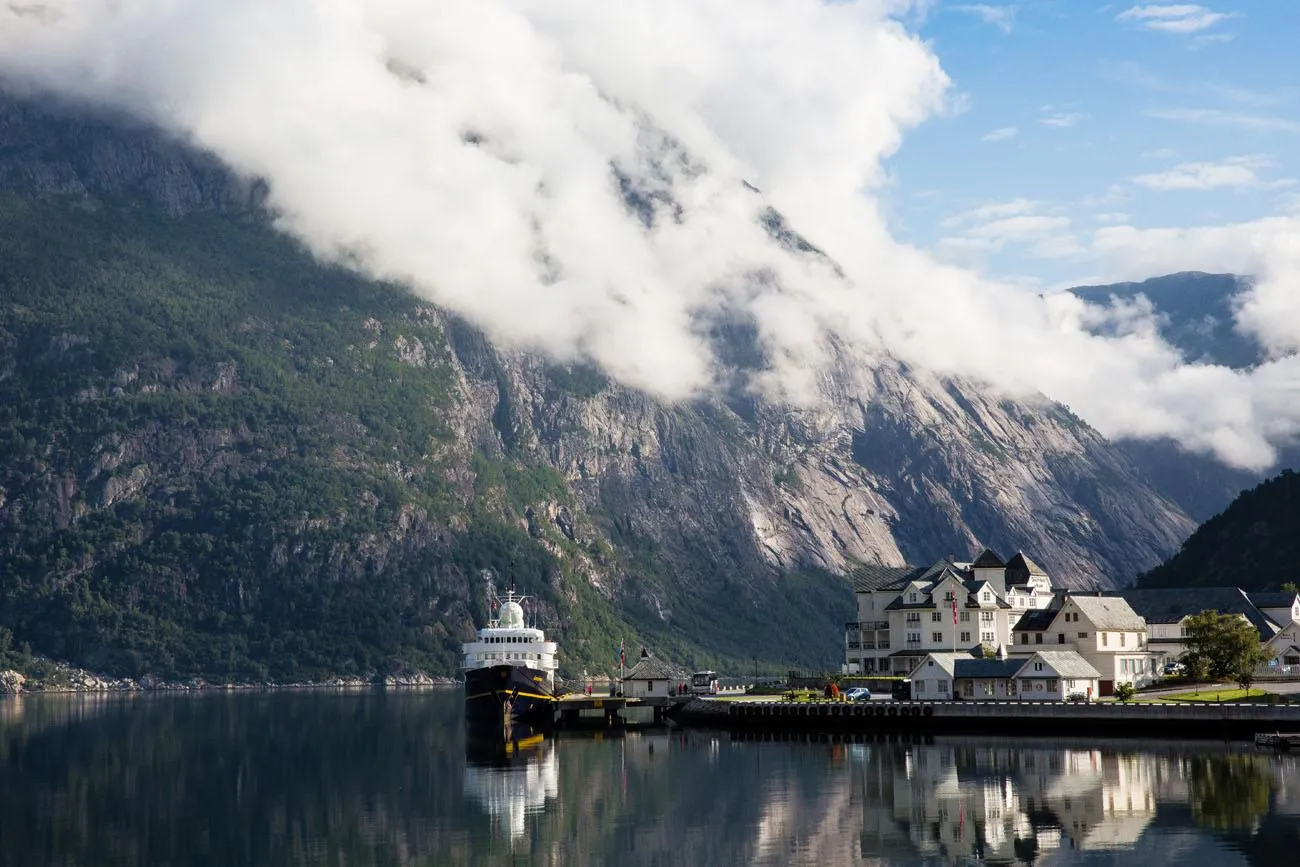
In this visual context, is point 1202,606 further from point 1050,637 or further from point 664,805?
point 664,805

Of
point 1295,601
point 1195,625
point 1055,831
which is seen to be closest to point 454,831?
point 1055,831

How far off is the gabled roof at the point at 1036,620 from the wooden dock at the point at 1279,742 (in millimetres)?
57073

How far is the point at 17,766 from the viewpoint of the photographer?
13488 centimetres

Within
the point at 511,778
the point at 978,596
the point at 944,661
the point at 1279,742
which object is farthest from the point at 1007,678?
the point at 511,778

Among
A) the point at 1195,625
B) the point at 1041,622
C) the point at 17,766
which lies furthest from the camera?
the point at 1041,622

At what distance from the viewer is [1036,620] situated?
18875 cm

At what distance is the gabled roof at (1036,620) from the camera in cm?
18575

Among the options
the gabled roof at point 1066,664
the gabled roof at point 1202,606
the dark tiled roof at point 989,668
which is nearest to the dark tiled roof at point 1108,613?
the gabled roof at point 1202,606

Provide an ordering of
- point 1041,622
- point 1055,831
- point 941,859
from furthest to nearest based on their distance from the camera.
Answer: point 1041,622 < point 1055,831 < point 941,859

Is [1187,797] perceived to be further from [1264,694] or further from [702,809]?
[1264,694]

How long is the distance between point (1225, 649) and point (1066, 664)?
16553mm

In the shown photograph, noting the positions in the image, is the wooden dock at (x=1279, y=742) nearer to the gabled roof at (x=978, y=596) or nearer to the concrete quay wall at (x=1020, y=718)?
the concrete quay wall at (x=1020, y=718)

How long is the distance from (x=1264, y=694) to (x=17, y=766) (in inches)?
4314

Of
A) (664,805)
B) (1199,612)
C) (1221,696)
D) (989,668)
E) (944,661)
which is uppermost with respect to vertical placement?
(1199,612)
